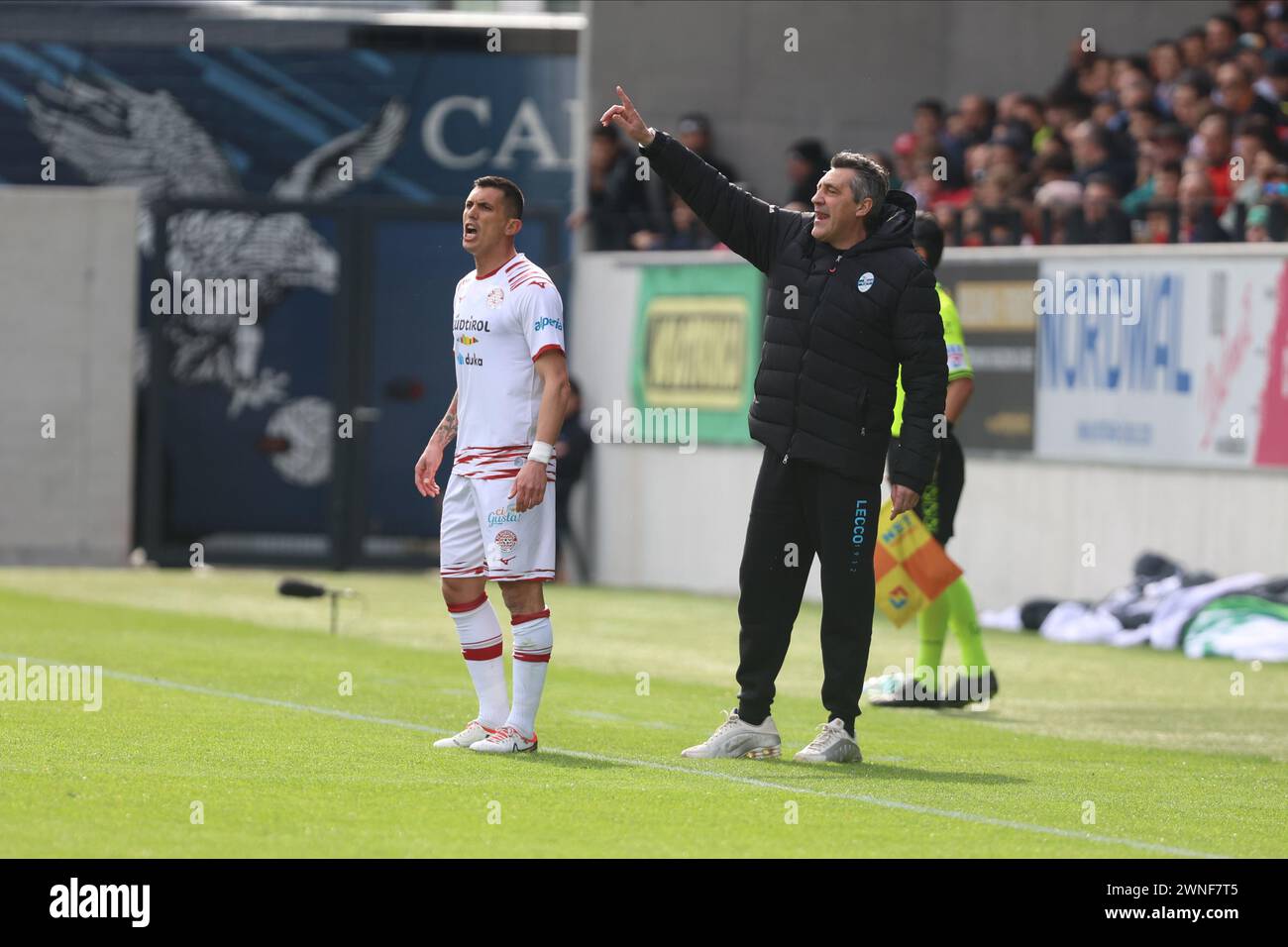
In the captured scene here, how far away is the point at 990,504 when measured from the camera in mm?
19531

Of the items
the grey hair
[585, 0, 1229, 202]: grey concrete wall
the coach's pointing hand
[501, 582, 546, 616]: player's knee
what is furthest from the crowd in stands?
[501, 582, 546, 616]: player's knee

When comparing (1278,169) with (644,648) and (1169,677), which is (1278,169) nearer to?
(1169,677)

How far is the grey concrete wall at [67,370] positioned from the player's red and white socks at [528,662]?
13825 mm

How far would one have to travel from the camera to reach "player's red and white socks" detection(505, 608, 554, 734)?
9.55m

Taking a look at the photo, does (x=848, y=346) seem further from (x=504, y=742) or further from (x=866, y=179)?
(x=504, y=742)

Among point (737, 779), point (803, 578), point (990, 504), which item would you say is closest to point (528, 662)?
point (737, 779)

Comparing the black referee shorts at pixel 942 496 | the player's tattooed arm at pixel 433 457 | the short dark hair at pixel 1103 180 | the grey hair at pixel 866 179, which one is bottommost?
the black referee shorts at pixel 942 496

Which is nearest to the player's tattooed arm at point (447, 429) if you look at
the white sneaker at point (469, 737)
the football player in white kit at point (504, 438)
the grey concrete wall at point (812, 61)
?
the football player in white kit at point (504, 438)

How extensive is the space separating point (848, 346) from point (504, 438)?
1.35m

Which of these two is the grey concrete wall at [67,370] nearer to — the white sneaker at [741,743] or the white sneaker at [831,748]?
the white sneaker at [741,743]

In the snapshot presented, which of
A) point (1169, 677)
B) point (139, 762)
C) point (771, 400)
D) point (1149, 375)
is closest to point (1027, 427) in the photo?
point (1149, 375)

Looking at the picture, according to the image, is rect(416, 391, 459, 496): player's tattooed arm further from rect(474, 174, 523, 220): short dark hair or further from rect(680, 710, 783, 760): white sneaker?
rect(680, 710, 783, 760): white sneaker

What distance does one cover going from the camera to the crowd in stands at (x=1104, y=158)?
1822cm

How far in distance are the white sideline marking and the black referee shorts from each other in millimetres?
2993
